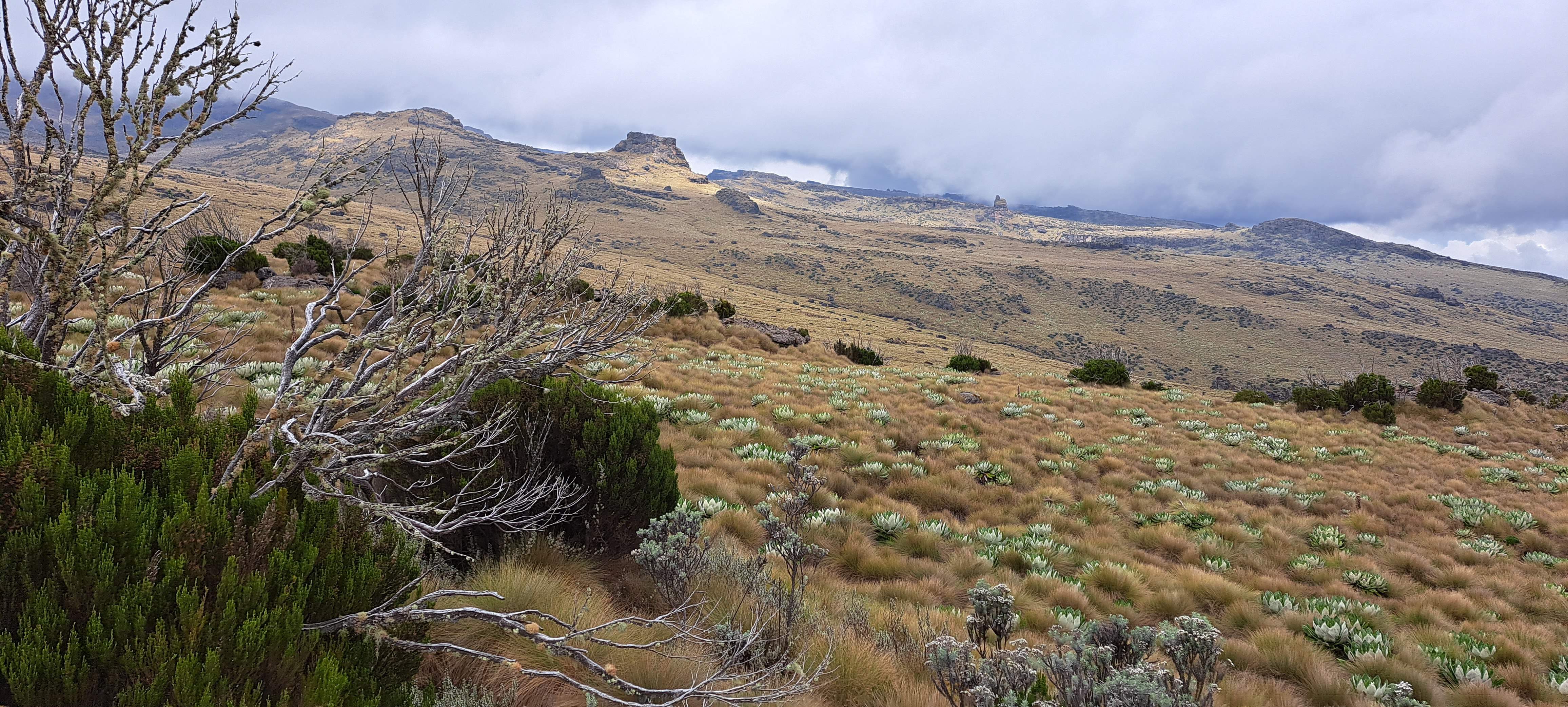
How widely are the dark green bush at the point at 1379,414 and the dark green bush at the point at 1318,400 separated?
738 mm

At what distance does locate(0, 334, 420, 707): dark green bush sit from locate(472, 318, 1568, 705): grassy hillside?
129 cm

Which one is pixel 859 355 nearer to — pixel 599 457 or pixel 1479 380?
pixel 599 457

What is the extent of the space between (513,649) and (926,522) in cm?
578

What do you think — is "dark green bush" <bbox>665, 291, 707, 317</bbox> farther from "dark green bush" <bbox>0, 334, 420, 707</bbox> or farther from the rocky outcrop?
"dark green bush" <bbox>0, 334, 420, 707</bbox>

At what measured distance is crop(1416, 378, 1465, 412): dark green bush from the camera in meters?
19.1

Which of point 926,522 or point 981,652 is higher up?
point 981,652

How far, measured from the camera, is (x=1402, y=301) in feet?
A: 496

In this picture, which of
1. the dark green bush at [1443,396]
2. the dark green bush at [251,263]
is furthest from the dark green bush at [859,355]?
the dark green bush at [251,263]

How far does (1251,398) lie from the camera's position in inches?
869

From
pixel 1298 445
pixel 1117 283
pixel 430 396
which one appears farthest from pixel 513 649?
pixel 1117 283

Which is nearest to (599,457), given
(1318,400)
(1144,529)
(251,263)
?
(1144,529)

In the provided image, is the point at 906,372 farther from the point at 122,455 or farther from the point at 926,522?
the point at 122,455

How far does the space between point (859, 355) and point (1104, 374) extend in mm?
9323

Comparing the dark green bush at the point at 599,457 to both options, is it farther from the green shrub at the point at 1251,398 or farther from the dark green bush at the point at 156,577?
the green shrub at the point at 1251,398
